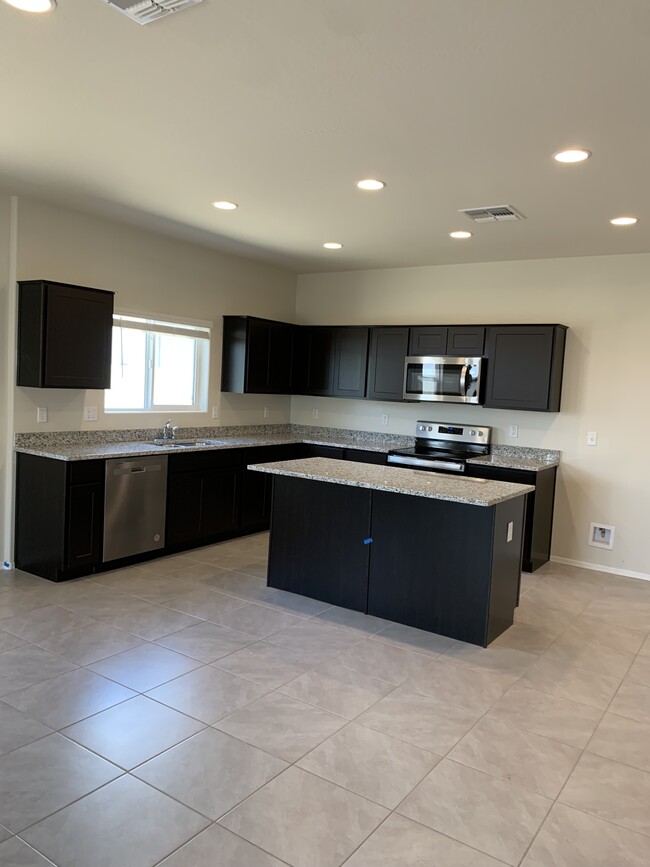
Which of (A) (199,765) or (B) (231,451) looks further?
(B) (231,451)

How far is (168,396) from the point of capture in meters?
5.79

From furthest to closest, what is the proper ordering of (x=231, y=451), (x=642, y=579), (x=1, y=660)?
(x=231, y=451) < (x=642, y=579) < (x=1, y=660)

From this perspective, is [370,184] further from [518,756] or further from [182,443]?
[518,756]

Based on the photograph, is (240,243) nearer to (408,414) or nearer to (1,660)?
(408,414)

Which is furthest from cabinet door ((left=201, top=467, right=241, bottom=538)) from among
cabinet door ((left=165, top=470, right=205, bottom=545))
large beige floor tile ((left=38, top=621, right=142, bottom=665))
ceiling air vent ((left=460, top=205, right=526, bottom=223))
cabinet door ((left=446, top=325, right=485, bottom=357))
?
ceiling air vent ((left=460, top=205, right=526, bottom=223))

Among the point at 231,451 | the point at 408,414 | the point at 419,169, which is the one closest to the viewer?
the point at 419,169

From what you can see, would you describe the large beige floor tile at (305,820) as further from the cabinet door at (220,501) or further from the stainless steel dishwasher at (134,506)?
the cabinet door at (220,501)

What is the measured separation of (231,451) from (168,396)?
805mm

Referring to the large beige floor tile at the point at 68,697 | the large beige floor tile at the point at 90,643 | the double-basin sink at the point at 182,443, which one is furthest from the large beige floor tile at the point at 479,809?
the double-basin sink at the point at 182,443

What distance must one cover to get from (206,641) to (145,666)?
413 millimetres

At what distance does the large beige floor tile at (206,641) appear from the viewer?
338cm

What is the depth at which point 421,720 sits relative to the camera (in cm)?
282

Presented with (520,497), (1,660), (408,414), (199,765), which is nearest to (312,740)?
(199,765)

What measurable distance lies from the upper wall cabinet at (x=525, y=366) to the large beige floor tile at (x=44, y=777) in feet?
13.8
